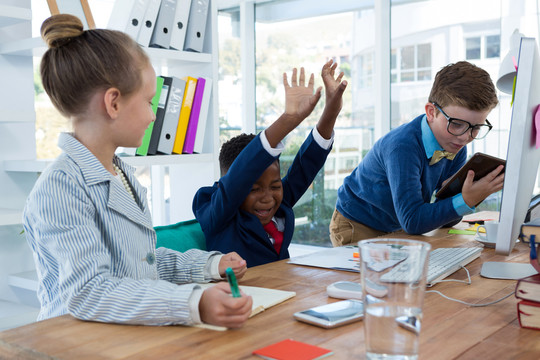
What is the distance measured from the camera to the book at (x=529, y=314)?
36.6 inches

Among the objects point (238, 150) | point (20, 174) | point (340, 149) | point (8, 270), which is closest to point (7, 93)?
point (20, 174)

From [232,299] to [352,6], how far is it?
3197mm

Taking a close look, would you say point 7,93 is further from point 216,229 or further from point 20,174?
point 216,229

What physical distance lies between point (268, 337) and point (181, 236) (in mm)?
783

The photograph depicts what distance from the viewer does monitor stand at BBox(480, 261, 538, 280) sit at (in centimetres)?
129

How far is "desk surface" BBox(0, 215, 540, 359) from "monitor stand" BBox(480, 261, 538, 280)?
0.20m

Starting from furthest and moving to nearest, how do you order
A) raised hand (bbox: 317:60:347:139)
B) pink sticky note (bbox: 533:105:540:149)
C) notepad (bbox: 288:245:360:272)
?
raised hand (bbox: 317:60:347:139) → notepad (bbox: 288:245:360:272) → pink sticky note (bbox: 533:105:540:149)

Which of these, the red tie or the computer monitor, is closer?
the computer monitor

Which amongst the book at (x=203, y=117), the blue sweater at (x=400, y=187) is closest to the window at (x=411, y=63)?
the blue sweater at (x=400, y=187)

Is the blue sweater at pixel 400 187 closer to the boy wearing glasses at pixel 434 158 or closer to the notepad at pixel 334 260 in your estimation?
the boy wearing glasses at pixel 434 158

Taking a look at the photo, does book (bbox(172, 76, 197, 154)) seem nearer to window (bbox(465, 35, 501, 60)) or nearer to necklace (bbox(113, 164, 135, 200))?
necklace (bbox(113, 164, 135, 200))

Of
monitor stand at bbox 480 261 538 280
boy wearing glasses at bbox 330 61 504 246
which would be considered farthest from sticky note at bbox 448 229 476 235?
monitor stand at bbox 480 261 538 280

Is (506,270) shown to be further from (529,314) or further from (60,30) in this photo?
(60,30)

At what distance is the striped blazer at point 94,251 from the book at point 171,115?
1.19 m
